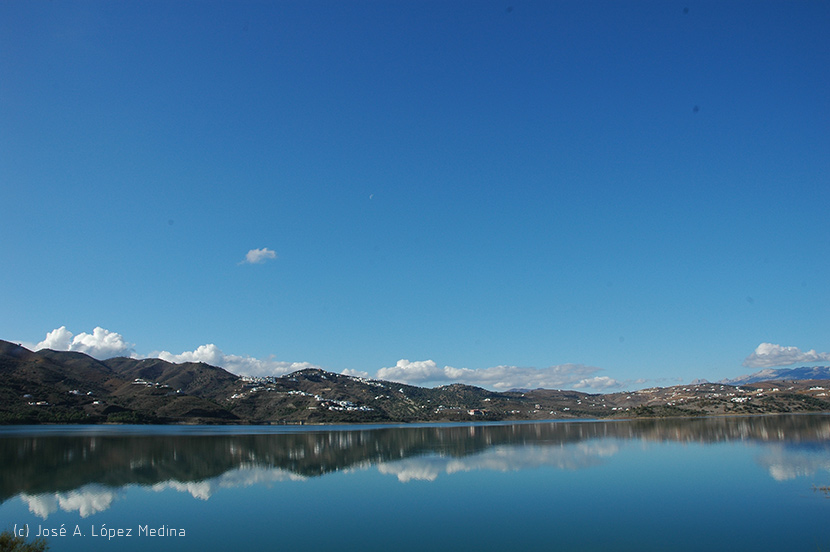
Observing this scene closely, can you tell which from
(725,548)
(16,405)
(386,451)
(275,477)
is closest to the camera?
(725,548)

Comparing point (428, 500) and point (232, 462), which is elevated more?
point (428, 500)

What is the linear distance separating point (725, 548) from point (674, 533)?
275 centimetres

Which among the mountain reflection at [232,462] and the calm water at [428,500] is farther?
the mountain reflection at [232,462]

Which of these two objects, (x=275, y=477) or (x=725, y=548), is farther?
(x=275, y=477)

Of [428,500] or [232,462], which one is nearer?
[428,500]

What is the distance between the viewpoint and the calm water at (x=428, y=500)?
22656 mm

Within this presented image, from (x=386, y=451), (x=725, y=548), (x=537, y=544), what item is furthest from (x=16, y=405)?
(x=725, y=548)

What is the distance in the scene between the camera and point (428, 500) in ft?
106

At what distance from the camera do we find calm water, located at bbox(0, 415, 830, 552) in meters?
22.7

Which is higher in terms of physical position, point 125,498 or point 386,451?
point 125,498

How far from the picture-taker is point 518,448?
6762cm

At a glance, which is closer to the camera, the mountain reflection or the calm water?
the calm water

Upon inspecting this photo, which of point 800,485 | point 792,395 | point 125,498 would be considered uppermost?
point 125,498

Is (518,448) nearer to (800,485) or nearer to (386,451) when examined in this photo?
(386,451)
